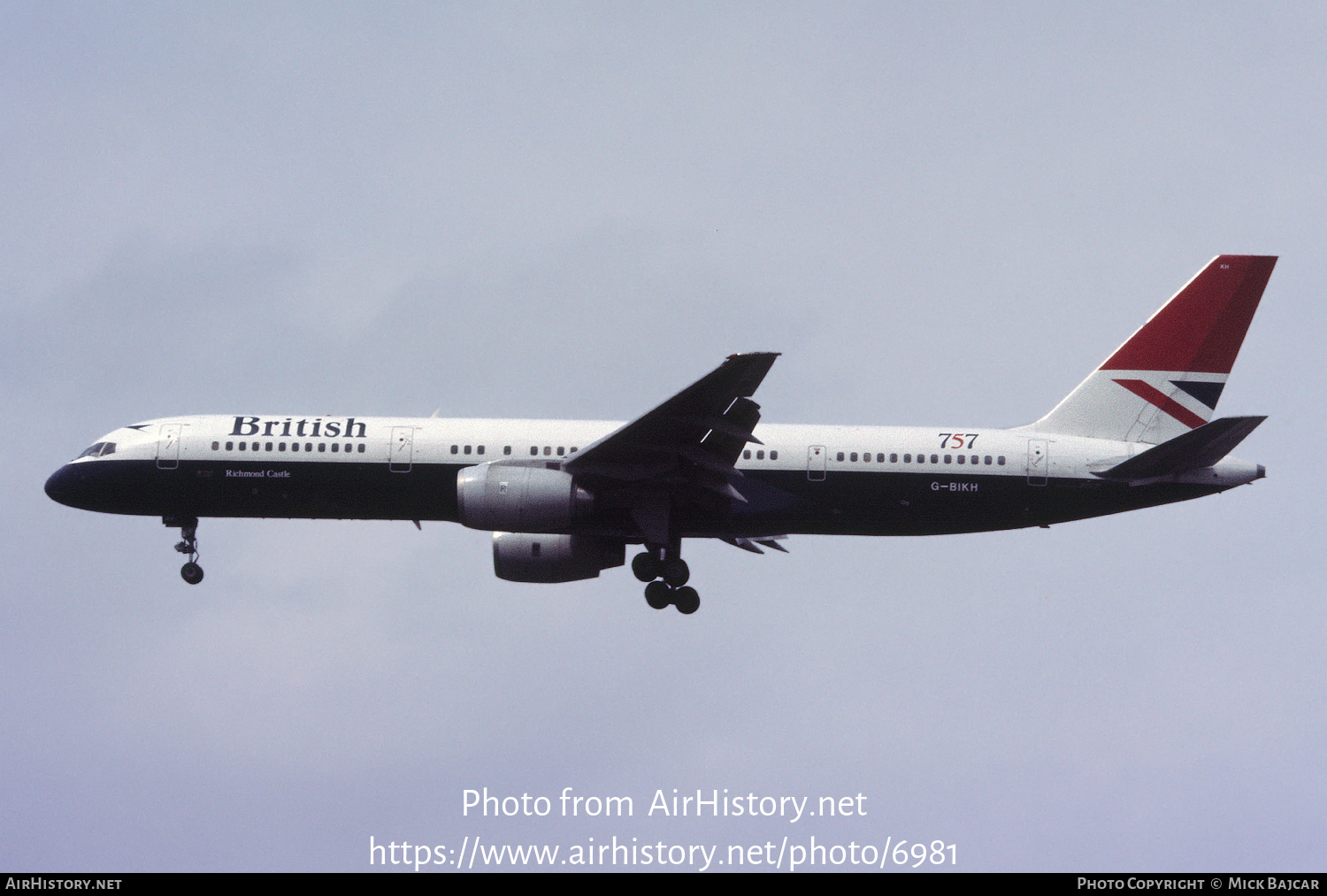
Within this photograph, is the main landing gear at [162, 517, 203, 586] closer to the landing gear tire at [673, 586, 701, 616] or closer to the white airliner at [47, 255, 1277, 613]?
the white airliner at [47, 255, 1277, 613]

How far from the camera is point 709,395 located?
30.9 meters

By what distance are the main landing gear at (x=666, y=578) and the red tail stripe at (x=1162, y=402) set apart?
11.6 m

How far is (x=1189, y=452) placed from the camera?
32781 millimetres

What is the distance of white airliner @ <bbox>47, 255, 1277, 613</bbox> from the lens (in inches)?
1293

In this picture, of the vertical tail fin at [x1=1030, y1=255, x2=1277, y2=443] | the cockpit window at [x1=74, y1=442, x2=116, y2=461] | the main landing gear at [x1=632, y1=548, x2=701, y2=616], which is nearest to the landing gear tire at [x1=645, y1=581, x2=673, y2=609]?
the main landing gear at [x1=632, y1=548, x2=701, y2=616]

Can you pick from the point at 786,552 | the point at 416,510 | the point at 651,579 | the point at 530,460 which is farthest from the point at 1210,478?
the point at 416,510

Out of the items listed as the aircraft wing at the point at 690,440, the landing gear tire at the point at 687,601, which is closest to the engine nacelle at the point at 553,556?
the landing gear tire at the point at 687,601

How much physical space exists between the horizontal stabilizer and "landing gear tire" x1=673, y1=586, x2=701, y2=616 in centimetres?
975

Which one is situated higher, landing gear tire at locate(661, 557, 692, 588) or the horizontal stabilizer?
the horizontal stabilizer

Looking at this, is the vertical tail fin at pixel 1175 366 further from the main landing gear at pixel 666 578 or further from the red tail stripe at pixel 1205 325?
the main landing gear at pixel 666 578

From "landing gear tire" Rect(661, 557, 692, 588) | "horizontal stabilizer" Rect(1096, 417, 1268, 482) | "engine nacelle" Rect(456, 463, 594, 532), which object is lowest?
"landing gear tire" Rect(661, 557, 692, 588)

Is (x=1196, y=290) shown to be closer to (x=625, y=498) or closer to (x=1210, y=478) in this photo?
(x=1210, y=478)

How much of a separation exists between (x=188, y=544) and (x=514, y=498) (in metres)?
9.51

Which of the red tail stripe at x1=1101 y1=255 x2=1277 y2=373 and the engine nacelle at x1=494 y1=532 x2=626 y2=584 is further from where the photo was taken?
the red tail stripe at x1=1101 y1=255 x2=1277 y2=373
